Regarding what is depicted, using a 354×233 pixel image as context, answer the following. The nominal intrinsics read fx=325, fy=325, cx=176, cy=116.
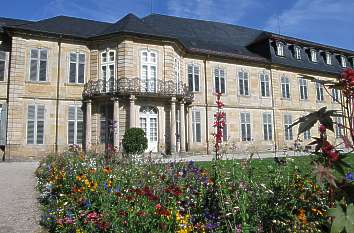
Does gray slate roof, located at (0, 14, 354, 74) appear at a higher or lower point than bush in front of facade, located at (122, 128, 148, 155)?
higher

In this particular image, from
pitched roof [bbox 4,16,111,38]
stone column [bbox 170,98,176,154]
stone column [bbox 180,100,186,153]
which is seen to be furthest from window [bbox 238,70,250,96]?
pitched roof [bbox 4,16,111,38]

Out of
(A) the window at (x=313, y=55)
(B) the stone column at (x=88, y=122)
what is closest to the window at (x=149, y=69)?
(B) the stone column at (x=88, y=122)

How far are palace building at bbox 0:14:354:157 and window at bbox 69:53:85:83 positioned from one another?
61 millimetres

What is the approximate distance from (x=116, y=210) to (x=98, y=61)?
1788 centimetres

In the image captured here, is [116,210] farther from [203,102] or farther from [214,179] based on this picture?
[203,102]

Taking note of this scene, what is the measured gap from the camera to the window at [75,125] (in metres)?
19.9

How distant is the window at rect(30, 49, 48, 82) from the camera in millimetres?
19625

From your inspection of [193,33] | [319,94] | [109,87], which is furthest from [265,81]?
[109,87]

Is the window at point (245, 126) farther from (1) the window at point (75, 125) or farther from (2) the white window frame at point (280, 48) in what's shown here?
(1) the window at point (75, 125)

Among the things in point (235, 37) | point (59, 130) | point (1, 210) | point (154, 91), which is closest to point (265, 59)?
point (235, 37)

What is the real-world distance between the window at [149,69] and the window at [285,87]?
39.9 ft

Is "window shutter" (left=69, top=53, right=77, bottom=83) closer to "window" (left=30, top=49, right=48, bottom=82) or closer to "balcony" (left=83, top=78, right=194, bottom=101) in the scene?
"balcony" (left=83, top=78, right=194, bottom=101)

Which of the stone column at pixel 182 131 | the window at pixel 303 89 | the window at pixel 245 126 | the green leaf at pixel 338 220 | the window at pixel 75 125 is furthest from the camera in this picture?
the window at pixel 303 89

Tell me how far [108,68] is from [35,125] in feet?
18.1
